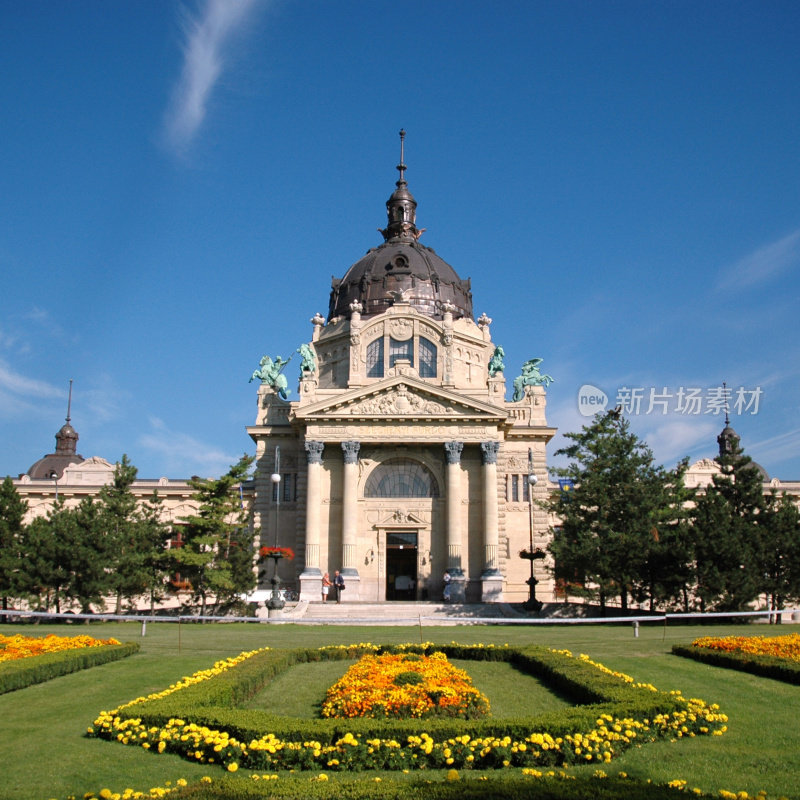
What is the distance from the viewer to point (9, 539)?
45281 millimetres

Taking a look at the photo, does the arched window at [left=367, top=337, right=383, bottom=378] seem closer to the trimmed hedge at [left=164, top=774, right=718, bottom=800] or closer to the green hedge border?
the green hedge border

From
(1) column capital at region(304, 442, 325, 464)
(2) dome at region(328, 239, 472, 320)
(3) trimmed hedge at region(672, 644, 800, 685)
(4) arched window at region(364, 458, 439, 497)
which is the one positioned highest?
(2) dome at region(328, 239, 472, 320)

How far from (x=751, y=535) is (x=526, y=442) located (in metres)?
17.6

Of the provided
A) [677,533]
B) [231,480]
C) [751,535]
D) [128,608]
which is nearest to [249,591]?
[231,480]

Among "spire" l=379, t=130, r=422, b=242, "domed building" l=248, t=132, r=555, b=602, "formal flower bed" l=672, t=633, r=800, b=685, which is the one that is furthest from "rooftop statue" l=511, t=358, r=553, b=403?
"formal flower bed" l=672, t=633, r=800, b=685

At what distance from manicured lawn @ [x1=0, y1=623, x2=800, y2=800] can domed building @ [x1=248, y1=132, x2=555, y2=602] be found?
67.5 feet

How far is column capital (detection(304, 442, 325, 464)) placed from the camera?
48.6 meters

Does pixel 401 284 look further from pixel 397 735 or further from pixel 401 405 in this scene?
pixel 397 735

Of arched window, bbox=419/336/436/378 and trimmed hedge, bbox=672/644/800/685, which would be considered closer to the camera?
trimmed hedge, bbox=672/644/800/685

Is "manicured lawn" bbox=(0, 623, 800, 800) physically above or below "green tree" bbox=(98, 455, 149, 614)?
below

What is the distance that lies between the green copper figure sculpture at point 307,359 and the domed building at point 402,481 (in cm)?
9

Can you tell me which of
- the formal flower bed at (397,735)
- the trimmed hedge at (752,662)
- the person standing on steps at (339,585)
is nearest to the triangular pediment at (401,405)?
the person standing on steps at (339,585)

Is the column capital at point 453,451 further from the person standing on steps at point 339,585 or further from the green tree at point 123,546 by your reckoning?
the green tree at point 123,546

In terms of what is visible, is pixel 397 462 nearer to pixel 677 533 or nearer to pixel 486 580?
pixel 486 580
